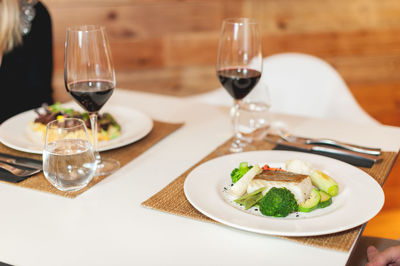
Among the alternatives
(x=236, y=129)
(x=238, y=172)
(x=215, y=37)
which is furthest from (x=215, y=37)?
(x=238, y=172)

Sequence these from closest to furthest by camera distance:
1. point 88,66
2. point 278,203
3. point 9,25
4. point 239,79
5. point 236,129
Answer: point 278,203
point 88,66
point 239,79
point 236,129
point 9,25

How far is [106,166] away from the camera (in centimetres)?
120

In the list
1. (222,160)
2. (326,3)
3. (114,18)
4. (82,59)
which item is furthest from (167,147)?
(326,3)

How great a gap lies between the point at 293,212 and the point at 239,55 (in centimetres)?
50

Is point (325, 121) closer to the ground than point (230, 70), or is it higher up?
closer to the ground

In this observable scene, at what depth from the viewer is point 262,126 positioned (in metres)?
1.44

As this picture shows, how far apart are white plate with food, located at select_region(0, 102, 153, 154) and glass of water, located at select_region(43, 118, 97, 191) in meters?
0.20

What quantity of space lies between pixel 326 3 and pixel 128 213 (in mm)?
3051

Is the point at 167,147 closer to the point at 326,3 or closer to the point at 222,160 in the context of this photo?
the point at 222,160

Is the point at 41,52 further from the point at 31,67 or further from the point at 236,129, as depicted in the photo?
the point at 236,129

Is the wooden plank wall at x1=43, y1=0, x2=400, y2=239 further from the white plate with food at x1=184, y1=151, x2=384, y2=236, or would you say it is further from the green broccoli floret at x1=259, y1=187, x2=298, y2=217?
the green broccoli floret at x1=259, y1=187, x2=298, y2=217

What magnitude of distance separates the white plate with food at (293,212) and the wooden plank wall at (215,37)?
7.97 ft

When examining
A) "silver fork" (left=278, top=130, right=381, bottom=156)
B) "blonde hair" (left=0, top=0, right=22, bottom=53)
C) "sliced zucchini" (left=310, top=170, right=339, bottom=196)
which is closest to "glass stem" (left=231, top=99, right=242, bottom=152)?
"silver fork" (left=278, top=130, right=381, bottom=156)

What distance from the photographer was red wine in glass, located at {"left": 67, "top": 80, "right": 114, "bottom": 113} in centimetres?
111
